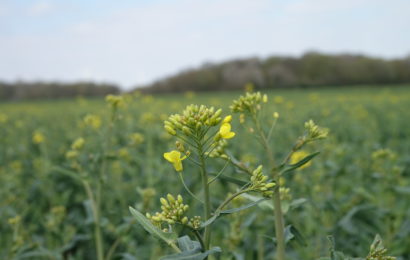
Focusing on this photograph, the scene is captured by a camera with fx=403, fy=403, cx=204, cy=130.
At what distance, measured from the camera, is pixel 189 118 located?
1.25 meters

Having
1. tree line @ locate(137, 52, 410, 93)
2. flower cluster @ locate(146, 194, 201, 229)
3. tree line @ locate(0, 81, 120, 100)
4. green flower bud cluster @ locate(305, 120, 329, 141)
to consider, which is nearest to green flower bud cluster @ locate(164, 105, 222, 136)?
flower cluster @ locate(146, 194, 201, 229)

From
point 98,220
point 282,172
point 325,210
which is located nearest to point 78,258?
point 98,220

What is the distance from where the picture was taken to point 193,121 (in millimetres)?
1248

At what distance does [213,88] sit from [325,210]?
3834cm

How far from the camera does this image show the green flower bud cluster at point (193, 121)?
125 centimetres

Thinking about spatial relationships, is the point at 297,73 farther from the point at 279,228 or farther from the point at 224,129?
the point at 224,129

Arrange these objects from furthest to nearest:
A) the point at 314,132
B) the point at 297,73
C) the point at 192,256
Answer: the point at 297,73, the point at 314,132, the point at 192,256

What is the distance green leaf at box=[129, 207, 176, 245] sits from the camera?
1168 millimetres

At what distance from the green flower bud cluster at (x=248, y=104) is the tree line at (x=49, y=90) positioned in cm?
3330

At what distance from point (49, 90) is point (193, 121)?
122 ft

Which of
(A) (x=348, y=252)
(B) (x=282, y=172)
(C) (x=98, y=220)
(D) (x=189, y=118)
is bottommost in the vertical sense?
(A) (x=348, y=252)

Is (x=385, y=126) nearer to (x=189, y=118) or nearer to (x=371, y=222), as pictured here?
(x=371, y=222)

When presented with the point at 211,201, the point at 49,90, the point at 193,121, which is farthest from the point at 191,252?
the point at 49,90

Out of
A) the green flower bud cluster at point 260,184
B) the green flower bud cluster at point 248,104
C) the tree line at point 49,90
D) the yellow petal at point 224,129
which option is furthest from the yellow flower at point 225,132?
the tree line at point 49,90
